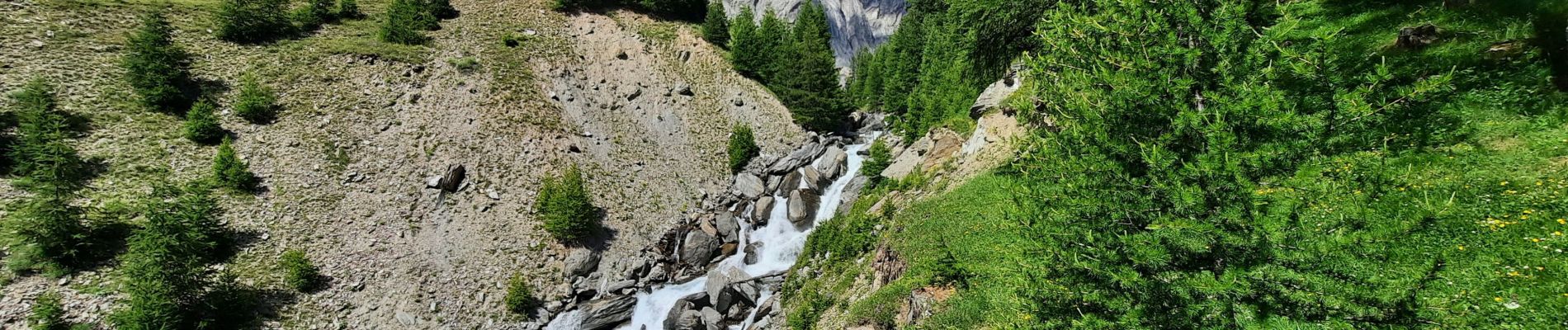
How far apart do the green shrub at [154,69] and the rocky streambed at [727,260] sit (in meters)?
21.0

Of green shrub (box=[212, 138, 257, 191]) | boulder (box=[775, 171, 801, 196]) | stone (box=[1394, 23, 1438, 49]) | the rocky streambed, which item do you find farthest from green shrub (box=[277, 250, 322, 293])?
stone (box=[1394, 23, 1438, 49])

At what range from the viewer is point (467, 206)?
94.0 feet

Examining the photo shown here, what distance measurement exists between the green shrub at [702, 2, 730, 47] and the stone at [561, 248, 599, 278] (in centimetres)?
2894

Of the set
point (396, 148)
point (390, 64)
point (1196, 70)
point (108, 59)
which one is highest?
point (1196, 70)

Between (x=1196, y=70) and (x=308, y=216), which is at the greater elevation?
(x=1196, y=70)

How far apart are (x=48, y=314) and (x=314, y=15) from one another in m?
26.4

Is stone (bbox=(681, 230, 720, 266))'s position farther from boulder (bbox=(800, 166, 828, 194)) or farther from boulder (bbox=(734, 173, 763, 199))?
boulder (bbox=(800, 166, 828, 194))

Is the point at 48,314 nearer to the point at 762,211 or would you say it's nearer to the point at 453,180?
the point at 453,180

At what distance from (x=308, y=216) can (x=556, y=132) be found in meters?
13.2

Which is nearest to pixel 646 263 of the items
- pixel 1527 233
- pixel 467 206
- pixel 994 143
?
pixel 467 206

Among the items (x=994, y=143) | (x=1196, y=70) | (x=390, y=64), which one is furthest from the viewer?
(x=390, y=64)

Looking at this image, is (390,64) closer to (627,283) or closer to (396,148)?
(396,148)

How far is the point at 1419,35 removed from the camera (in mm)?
12141

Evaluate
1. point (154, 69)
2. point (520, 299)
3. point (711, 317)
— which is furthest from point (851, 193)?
point (154, 69)
